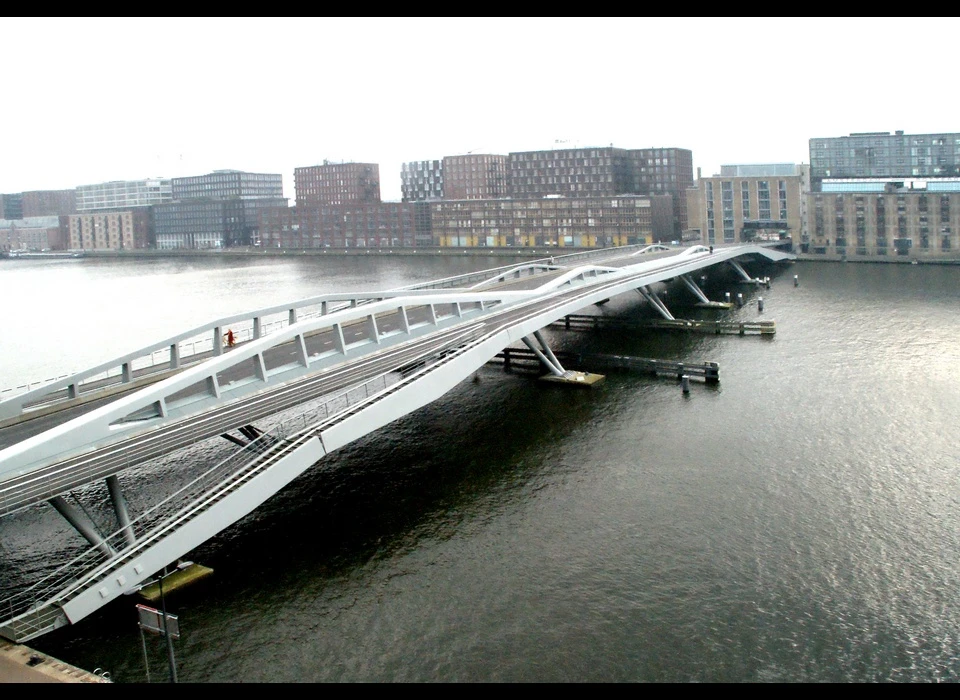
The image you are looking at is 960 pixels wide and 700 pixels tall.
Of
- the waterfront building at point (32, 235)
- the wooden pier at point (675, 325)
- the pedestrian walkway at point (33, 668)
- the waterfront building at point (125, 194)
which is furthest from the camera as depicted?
the waterfront building at point (125, 194)

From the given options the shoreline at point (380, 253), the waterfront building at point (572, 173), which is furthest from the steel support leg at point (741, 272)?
the waterfront building at point (572, 173)

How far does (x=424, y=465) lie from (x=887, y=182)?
57657 mm

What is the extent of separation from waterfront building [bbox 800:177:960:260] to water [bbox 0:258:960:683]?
3932cm

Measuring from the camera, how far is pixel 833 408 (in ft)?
70.9

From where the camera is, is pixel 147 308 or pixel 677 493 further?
pixel 147 308

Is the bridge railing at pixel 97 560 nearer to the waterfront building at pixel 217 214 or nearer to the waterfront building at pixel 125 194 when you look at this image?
the waterfront building at pixel 217 214

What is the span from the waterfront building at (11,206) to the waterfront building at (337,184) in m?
69.7

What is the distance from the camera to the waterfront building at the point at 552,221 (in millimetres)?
77438

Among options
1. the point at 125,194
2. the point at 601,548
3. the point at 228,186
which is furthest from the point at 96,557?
the point at 125,194

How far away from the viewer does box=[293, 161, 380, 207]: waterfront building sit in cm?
10406
